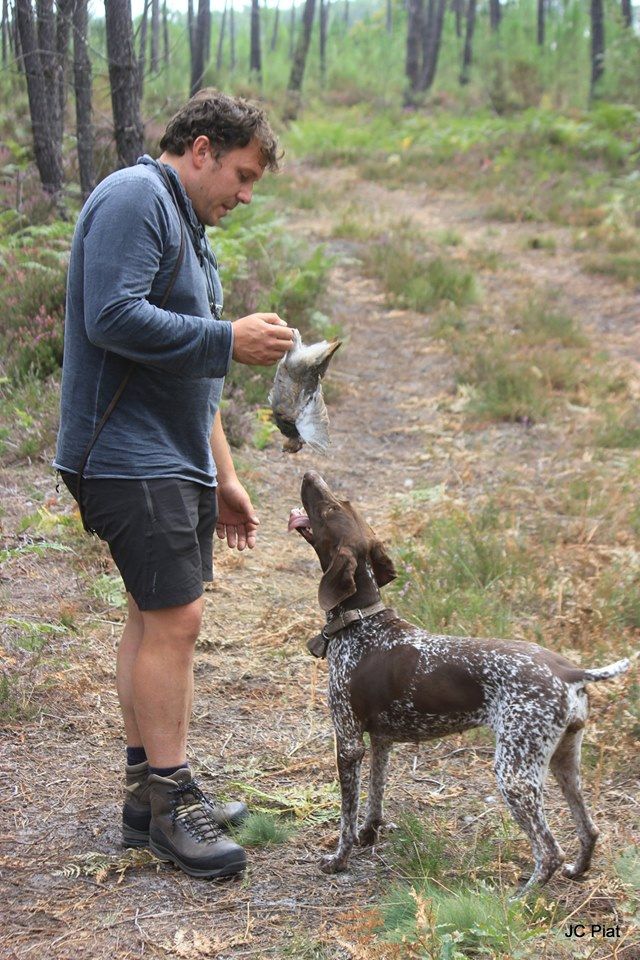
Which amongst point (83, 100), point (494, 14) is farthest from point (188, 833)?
point (494, 14)

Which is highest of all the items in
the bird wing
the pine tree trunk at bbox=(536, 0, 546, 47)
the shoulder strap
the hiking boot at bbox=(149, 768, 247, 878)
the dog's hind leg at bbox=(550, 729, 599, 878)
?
the pine tree trunk at bbox=(536, 0, 546, 47)

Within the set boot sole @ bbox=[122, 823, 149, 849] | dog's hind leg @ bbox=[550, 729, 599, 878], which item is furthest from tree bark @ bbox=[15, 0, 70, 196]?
dog's hind leg @ bbox=[550, 729, 599, 878]

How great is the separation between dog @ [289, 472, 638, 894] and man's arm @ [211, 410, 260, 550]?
1.09 ft

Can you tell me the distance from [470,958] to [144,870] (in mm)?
1382

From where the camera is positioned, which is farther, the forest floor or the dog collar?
the dog collar

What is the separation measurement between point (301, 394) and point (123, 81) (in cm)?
668

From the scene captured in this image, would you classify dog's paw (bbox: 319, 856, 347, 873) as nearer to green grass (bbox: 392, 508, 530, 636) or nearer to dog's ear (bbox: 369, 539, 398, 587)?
dog's ear (bbox: 369, 539, 398, 587)

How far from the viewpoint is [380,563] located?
3.96m

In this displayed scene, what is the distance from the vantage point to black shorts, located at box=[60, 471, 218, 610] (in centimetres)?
344

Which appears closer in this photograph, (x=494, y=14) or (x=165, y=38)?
(x=165, y=38)

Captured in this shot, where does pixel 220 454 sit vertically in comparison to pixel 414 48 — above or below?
→ below

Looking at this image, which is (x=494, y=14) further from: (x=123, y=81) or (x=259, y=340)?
(x=259, y=340)

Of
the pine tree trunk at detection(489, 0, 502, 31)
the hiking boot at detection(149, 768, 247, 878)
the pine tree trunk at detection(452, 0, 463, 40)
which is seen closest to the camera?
the hiking boot at detection(149, 768, 247, 878)

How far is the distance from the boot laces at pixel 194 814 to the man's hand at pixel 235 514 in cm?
98
